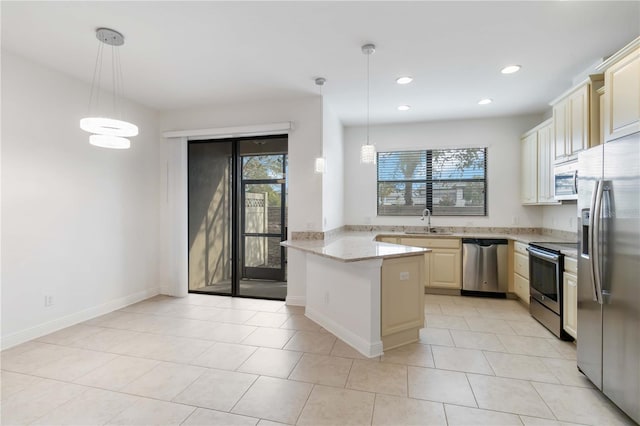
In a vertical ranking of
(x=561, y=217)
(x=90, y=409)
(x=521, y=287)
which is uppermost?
(x=561, y=217)

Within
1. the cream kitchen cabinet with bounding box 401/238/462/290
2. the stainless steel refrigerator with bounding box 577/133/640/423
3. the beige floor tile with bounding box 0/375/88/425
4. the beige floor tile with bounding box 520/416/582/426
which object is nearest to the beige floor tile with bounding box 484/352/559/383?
the stainless steel refrigerator with bounding box 577/133/640/423

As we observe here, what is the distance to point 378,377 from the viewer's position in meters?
2.37

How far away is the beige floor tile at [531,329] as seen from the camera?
3168mm

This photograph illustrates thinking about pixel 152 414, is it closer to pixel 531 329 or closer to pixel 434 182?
pixel 531 329

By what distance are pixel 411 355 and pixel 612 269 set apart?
63.2 inches

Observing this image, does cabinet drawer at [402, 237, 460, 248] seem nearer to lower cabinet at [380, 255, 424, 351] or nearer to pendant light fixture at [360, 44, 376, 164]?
lower cabinet at [380, 255, 424, 351]

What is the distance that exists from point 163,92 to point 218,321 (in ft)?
9.68

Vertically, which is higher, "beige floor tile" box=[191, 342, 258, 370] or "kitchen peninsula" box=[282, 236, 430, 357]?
"kitchen peninsula" box=[282, 236, 430, 357]

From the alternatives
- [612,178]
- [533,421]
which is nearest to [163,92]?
[612,178]

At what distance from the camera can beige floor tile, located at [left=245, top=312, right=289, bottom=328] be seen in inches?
136

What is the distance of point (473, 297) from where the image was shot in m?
4.55

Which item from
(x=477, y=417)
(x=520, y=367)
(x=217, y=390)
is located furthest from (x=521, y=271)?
(x=217, y=390)

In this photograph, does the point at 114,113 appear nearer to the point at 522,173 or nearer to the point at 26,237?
the point at 26,237

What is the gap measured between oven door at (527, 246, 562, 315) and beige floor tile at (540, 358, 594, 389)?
64 cm
